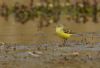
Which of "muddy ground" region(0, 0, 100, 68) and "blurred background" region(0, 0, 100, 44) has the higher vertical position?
"blurred background" region(0, 0, 100, 44)

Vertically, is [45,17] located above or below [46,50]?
above

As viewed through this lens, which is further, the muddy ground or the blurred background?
the blurred background

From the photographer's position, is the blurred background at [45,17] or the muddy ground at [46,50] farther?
the blurred background at [45,17]

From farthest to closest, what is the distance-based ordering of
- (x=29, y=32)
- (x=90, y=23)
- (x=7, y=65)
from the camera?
(x=90, y=23)
(x=29, y=32)
(x=7, y=65)

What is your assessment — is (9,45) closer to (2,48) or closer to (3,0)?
(2,48)

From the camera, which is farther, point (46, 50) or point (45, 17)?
point (45, 17)

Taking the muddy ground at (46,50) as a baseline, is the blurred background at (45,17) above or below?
above

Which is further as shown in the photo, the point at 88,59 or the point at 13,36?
the point at 13,36

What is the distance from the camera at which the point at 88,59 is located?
442 inches

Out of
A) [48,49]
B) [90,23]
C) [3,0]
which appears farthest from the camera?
[3,0]

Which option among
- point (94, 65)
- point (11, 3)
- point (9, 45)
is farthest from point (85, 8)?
point (94, 65)

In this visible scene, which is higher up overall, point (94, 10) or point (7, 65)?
point (94, 10)

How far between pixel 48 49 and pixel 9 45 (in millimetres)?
1274

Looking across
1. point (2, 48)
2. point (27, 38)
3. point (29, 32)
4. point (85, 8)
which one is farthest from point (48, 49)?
point (85, 8)
